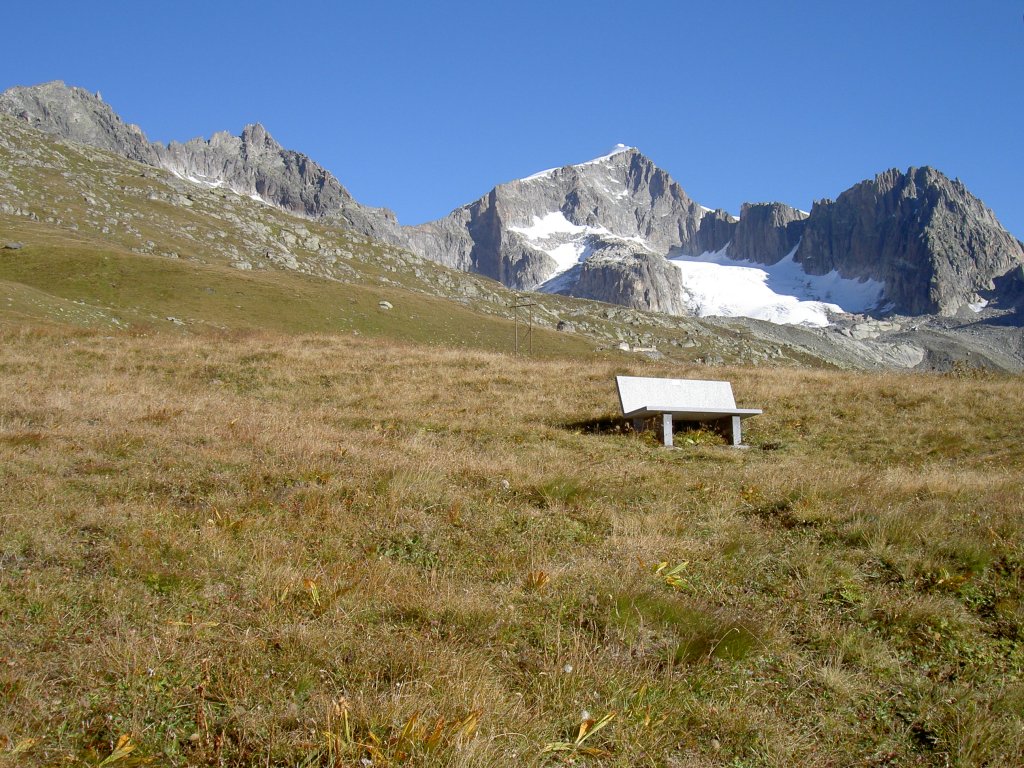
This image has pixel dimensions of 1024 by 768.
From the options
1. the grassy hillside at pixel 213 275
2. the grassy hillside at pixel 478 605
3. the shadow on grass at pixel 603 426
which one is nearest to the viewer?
the grassy hillside at pixel 478 605

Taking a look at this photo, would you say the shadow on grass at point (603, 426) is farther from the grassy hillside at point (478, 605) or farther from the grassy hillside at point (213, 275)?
the grassy hillside at point (213, 275)

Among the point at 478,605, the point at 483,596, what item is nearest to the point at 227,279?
the point at 483,596

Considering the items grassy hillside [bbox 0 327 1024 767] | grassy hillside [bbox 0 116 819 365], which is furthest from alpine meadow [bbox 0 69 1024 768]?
grassy hillside [bbox 0 116 819 365]

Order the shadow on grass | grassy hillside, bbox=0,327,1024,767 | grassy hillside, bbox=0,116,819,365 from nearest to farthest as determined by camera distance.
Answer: grassy hillside, bbox=0,327,1024,767 → the shadow on grass → grassy hillside, bbox=0,116,819,365

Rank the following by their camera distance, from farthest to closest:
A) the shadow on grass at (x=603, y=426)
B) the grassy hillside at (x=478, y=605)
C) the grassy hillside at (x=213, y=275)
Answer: the grassy hillside at (x=213, y=275) → the shadow on grass at (x=603, y=426) → the grassy hillside at (x=478, y=605)

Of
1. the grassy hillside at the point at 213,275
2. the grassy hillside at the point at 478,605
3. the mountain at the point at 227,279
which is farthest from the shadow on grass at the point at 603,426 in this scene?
the grassy hillside at the point at 213,275

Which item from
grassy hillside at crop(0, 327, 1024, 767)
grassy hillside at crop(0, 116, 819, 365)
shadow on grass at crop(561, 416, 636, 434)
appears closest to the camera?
grassy hillside at crop(0, 327, 1024, 767)

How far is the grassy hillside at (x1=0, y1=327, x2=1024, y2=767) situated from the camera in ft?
12.0

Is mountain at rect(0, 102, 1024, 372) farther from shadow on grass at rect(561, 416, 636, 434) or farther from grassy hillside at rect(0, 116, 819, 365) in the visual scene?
shadow on grass at rect(561, 416, 636, 434)

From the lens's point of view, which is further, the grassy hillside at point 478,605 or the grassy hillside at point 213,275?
the grassy hillside at point 213,275

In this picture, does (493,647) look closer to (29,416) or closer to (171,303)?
(29,416)

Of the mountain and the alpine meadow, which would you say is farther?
the mountain

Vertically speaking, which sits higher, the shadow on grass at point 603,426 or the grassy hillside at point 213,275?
the grassy hillside at point 213,275

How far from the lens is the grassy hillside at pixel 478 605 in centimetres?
367
